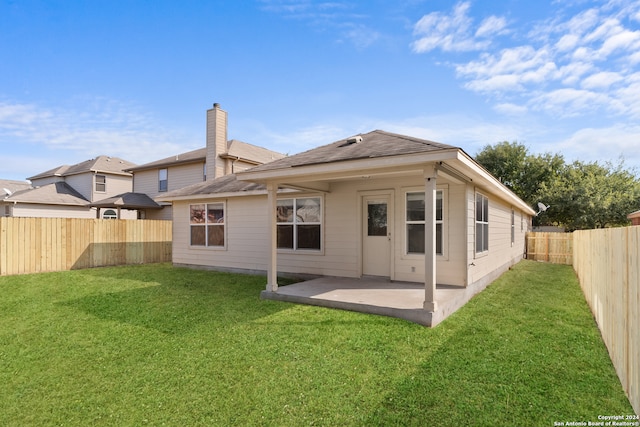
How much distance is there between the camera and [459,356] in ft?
13.5

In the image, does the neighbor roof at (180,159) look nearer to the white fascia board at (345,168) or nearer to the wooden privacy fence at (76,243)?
the wooden privacy fence at (76,243)

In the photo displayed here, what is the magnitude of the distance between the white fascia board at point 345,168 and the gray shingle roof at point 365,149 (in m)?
0.06

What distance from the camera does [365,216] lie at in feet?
27.2

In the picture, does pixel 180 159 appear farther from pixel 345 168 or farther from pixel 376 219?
pixel 345 168

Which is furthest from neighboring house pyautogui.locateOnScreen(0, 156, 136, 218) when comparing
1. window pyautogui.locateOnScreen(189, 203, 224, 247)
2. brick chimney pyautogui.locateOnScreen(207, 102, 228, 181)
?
window pyautogui.locateOnScreen(189, 203, 224, 247)

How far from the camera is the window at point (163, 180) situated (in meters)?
19.7

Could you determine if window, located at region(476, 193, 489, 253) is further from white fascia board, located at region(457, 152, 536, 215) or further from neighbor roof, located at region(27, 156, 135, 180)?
neighbor roof, located at region(27, 156, 135, 180)

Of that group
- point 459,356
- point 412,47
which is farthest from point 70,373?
point 412,47

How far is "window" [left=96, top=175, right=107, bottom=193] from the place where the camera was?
22.0 meters

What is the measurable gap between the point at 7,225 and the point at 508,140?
33599 mm

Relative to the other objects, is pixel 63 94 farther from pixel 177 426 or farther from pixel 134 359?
pixel 177 426

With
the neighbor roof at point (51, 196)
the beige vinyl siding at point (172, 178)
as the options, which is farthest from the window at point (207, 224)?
the neighbor roof at point (51, 196)

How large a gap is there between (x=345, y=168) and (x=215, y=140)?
12.7m

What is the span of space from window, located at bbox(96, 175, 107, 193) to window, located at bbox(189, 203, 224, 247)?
47.3 feet
